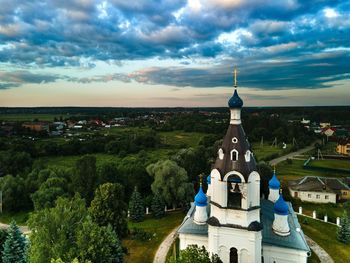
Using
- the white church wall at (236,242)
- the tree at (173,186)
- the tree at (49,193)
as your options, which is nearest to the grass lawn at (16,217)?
the tree at (49,193)

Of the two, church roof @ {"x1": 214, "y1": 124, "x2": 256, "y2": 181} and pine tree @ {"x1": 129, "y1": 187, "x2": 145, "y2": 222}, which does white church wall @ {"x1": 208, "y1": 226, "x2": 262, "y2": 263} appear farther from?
pine tree @ {"x1": 129, "y1": 187, "x2": 145, "y2": 222}

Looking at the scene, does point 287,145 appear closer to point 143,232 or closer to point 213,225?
point 143,232

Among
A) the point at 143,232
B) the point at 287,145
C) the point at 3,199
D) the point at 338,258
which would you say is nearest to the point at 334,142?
the point at 287,145

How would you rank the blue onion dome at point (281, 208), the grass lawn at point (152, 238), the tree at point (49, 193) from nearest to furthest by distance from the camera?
the blue onion dome at point (281, 208), the grass lawn at point (152, 238), the tree at point (49, 193)

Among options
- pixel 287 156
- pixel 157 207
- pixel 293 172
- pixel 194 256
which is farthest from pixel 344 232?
pixel 287 156

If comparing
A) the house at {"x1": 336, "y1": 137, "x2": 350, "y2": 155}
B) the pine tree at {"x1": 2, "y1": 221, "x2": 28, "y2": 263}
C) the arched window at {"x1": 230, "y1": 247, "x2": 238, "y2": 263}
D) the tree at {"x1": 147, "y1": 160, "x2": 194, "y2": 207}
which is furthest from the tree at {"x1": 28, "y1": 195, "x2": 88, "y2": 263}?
the house at {"x1": 336, "y1": 137, "x2": 350, "y2": 155}

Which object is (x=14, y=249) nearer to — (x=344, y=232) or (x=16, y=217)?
(x=16, y=217)

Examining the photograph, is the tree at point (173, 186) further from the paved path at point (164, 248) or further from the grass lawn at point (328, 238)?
the grass lawn at point (328, 238)
